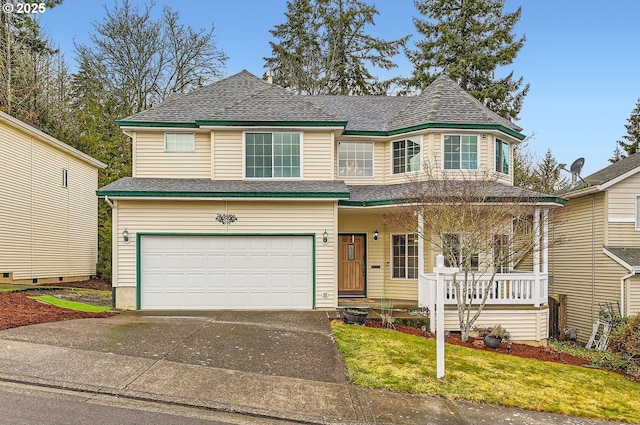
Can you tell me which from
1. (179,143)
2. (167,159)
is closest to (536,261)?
(179,143)

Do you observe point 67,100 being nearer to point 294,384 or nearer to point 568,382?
point 294,384

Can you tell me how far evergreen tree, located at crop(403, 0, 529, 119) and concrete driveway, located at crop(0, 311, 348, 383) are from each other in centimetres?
2358

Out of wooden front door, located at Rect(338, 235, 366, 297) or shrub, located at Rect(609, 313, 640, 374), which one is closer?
shrub, located at Rect(609, 313, 640, 374)

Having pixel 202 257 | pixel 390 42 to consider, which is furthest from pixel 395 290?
pixel 390 42

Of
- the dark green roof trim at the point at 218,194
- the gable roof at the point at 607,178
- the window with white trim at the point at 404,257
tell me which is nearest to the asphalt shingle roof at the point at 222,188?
the dark green roof trim at the point at 218,194

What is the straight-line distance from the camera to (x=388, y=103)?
18516mm

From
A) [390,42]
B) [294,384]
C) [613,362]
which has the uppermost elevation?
[390,42]

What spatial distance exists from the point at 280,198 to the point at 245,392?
7024 millimetres

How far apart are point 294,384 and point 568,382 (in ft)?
15.5

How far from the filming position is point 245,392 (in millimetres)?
6617

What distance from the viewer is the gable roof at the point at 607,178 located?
16.1 metres

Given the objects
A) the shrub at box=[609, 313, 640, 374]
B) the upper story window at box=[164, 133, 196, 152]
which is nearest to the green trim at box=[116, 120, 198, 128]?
the upper story window at box=[164, 133, 196, 152]

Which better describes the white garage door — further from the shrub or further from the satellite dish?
the satellite dish

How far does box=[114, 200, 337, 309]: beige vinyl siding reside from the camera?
13016 mm
